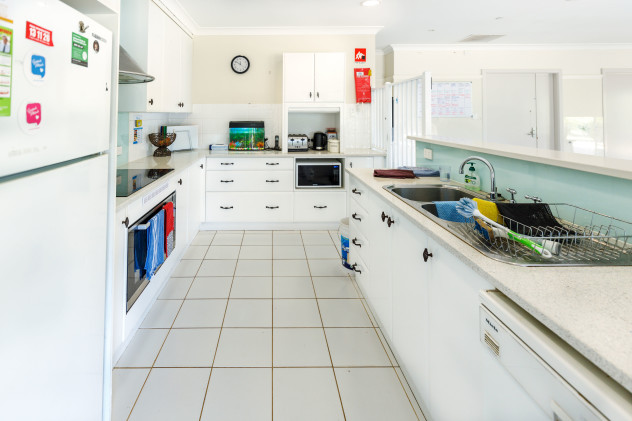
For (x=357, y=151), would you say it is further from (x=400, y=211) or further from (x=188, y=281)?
(x=400, y=211)

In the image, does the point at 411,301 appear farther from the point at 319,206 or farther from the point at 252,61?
the point at 252,61

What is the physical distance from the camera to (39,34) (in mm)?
922

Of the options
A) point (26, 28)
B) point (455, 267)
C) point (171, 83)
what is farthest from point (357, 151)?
point (26, 28)

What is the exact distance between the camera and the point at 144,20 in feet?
11.1

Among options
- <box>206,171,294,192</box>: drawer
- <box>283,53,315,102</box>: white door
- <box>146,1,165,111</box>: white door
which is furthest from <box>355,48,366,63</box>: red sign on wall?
<box>146,1,165,111</box>: white door

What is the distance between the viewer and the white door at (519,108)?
6.41m

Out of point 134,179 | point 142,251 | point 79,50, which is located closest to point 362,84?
point 134,179

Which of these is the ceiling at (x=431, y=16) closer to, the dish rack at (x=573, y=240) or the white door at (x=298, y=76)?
the white door at (x=298, y=76)

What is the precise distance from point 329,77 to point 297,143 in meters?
0.90

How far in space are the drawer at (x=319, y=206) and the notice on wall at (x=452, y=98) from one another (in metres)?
2.84

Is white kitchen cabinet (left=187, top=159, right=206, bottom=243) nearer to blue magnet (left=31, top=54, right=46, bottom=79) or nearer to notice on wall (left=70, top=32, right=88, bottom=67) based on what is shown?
notice on wall (left=70, top=32, right=88, bottom=67)

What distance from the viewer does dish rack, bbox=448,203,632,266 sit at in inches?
42.4

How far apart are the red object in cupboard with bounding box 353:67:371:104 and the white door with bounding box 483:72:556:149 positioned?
2.52m

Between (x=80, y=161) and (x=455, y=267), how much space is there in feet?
3.94
